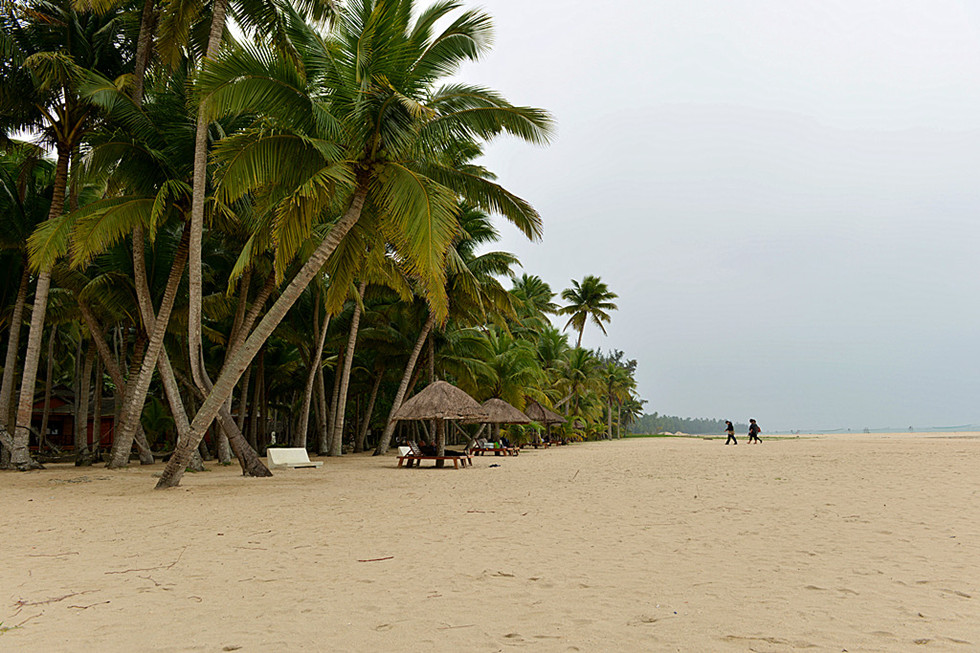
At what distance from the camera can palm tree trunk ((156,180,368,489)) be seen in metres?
10.3

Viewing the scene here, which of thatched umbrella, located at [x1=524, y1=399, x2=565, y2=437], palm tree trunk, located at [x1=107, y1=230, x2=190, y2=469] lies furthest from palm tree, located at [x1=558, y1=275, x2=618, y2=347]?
palm tree trunk, located at [x1=107, y1=230, x2=190, y2=469]

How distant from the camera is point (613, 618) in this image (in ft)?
12.5

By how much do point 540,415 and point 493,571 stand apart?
25.5 metres

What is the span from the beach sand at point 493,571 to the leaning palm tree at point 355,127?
374 centimetres

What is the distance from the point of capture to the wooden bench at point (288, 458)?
15.5 meters

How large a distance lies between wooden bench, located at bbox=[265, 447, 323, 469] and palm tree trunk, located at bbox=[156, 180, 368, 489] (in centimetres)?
472

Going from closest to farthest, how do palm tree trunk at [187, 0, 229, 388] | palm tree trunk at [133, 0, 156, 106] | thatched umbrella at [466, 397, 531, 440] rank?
1. palm tree trunk at [187, 0, 229, 388]
2. palm tree trunk at [133, 0, 156, 106]
3. thatched umbrella at [466, 397, 531, 440]

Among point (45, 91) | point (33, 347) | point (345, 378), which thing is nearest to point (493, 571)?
point (33, 347)

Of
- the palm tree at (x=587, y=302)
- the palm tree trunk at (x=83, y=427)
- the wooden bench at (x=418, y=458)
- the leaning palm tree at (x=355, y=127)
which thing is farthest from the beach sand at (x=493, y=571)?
the palm tree at (x=587, y=302)

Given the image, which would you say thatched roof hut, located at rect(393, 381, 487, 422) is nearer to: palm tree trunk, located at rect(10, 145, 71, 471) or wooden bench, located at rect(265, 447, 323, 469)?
wooden bench, located at rect(265, 447, 323, 469)

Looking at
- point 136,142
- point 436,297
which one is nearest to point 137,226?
point 136,142

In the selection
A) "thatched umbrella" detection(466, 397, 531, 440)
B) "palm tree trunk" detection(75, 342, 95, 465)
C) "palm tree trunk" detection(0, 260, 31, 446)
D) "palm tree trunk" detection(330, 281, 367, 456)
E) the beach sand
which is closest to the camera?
the beach sand

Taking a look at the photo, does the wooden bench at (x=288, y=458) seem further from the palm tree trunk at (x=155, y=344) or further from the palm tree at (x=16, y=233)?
the palm tree at (x=16, y=233)

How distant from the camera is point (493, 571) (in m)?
5.02
